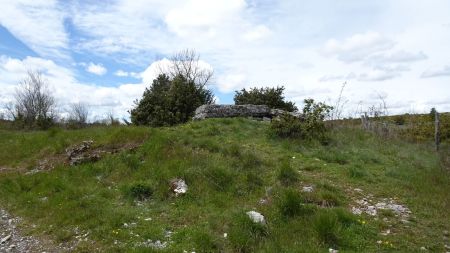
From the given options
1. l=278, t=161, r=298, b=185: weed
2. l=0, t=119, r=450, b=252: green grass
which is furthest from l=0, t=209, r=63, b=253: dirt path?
l=278, t=161, r=298, b=185: weed

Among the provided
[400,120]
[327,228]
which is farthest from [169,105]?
[327,228]

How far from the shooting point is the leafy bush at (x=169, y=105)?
23156mm

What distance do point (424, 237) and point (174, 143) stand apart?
8.00m

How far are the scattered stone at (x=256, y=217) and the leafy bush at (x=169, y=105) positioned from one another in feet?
51.0

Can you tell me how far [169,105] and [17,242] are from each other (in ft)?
51.1

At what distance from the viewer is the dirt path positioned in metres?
7.73

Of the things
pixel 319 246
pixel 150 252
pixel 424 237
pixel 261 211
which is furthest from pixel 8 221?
pixel 424 237

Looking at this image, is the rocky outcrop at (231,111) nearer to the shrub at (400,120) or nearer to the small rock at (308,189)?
the shrub at (400,120)

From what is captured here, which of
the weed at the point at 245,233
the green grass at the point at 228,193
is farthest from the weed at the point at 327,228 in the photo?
the weed at the point at 245,233

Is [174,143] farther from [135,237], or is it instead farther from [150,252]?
[150,252]

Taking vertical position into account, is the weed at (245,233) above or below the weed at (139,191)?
below

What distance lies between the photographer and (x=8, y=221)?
9.56 metres

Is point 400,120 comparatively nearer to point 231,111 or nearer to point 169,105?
point 231,111

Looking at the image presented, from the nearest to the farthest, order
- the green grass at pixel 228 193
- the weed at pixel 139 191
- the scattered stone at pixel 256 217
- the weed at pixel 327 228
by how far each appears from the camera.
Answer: the weed at pixel 327 228
the green grass at pixel 228 193
the scattered stone at pixel 256 217
the weed at pixel 139 191
